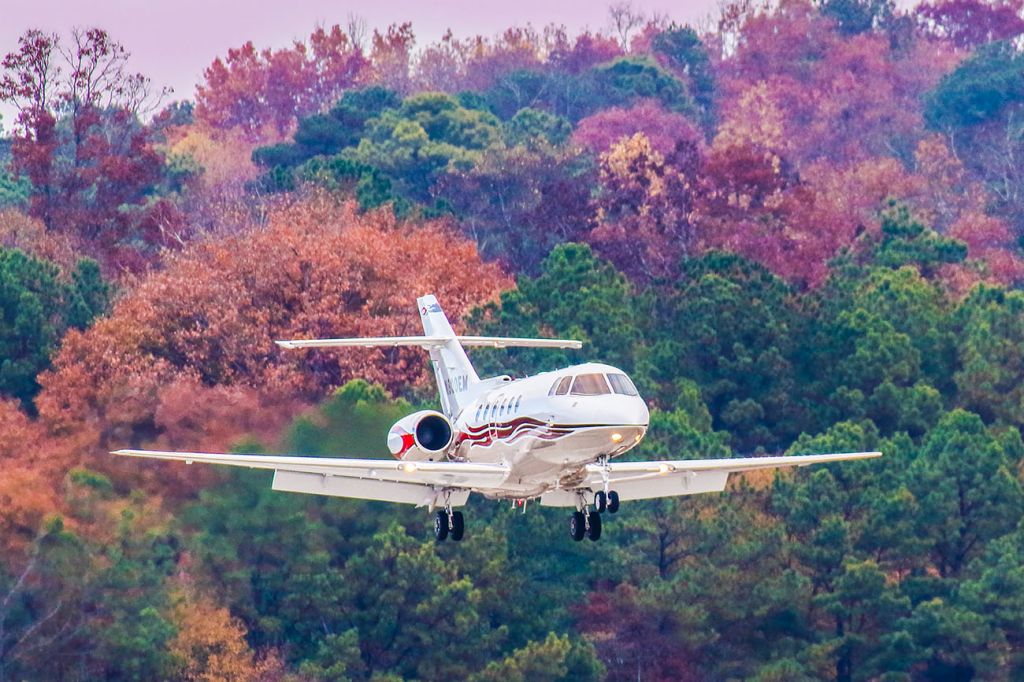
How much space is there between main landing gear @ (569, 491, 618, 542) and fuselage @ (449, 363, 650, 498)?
23.8 inches

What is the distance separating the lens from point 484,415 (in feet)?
120

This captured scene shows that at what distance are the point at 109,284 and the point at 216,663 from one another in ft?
71.2

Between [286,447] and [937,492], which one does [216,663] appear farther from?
[937,492]

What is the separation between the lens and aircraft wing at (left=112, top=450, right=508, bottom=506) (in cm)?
3497

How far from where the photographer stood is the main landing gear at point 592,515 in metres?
33.9

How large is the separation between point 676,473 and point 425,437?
3899mm

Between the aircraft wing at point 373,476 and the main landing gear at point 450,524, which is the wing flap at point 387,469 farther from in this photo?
the main landing gear at point 450,524

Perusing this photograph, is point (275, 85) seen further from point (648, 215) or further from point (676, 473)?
point (676, 473)

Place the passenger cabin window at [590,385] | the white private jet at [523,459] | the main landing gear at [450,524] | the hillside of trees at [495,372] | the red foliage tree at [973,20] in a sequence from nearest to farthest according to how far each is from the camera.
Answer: the white private jet at [523,459], the passenger cabin window at [590,385], the main landing gear at [450,524], the hillside of trees at [495,372], the red foliage tree at [973,20]

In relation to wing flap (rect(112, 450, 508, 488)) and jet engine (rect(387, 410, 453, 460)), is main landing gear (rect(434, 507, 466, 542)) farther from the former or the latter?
jet engine (rect(387, 410, 453, 460))

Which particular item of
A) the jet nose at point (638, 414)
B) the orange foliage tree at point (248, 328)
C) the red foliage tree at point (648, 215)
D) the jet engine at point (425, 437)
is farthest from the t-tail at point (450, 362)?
the red foliage tree at point (648, 215)

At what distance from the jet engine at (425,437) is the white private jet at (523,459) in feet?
0.05

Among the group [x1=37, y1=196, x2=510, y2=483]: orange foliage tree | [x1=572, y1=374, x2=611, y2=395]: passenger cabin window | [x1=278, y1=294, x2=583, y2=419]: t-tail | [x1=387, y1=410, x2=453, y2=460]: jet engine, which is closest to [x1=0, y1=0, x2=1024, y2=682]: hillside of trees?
[x1=37, y1=196, x2=510, y2=483]: orange foliage tree

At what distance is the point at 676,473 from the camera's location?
37594 millimetres
